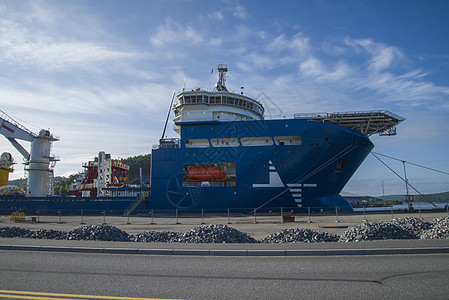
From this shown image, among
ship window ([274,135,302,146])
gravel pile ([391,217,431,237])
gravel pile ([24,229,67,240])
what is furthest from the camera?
ship window ([274,135,302,146])

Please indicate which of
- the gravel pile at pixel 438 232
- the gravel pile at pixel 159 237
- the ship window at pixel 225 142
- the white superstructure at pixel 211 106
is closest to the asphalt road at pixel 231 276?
the gravel pile at pixel 438 232

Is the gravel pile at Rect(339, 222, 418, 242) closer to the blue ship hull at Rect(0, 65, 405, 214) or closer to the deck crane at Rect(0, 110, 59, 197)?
the blue ship hull at Rect(0, 65, 405, 214)

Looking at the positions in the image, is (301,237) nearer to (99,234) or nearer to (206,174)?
(99,234)

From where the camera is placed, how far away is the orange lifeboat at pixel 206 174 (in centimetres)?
2505

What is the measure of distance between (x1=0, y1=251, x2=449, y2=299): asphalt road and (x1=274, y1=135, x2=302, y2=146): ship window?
17.7m

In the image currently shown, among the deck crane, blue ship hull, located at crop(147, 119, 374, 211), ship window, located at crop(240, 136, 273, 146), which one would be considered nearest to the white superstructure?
blue ship hull, located at crop(147, 119, 374, 211)

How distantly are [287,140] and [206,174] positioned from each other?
7.41 m

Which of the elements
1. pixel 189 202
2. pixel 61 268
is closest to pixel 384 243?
pixel 61 268

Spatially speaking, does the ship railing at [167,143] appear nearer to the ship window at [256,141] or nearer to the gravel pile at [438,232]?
the ship window at [256,141]

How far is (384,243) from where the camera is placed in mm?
8445

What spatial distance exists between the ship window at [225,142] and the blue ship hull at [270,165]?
14 cm

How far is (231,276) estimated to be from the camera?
221 inches

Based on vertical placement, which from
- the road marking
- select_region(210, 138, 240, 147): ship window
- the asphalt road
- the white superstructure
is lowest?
the asphalt road

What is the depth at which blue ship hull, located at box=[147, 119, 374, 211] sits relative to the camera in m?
23.9
